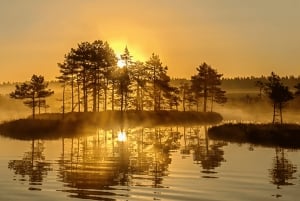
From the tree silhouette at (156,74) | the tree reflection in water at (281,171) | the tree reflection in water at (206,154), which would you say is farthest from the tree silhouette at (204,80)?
the tree reflection in water at (281,171)

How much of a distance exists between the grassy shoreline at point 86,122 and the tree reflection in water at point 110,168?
19205 mm

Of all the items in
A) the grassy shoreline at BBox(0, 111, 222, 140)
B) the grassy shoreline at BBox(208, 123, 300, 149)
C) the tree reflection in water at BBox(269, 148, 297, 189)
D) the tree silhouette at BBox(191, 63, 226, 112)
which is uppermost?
the tree silhouette at BBox(191, 63, 226, 112)

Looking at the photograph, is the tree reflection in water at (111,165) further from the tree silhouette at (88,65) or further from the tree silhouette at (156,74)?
the tree silhouette at (156,74)

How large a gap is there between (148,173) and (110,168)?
10.6ft

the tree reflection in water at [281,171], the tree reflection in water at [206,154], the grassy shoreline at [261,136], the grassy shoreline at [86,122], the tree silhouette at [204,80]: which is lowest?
the tree reflection in water at [281,171]

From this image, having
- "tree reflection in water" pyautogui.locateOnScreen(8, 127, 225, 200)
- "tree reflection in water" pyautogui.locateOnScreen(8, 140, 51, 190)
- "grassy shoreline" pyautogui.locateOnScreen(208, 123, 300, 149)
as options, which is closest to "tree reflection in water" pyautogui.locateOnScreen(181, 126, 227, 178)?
"tree reflection in water" pyautogui.locateOnScreen(8, 127, 225, 200)

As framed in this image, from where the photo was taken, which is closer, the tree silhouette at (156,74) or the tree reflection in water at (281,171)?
the tree reflection in water at (281,171)

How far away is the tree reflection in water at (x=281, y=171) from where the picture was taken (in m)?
26.1

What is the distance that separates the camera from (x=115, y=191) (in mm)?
22609

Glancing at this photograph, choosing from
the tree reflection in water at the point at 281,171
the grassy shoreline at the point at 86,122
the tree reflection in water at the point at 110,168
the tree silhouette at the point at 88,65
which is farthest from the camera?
the tree silhouette at the point at 88,65

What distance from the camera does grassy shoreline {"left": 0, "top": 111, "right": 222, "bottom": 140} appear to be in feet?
229

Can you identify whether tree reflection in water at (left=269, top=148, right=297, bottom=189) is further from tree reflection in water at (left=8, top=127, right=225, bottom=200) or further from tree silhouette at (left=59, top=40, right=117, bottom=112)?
tree silhouette at (left=59, top=40, right=117, bottom=112)

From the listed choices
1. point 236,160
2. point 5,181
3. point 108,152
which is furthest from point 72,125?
point 5,181

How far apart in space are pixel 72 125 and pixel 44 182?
53821mm
